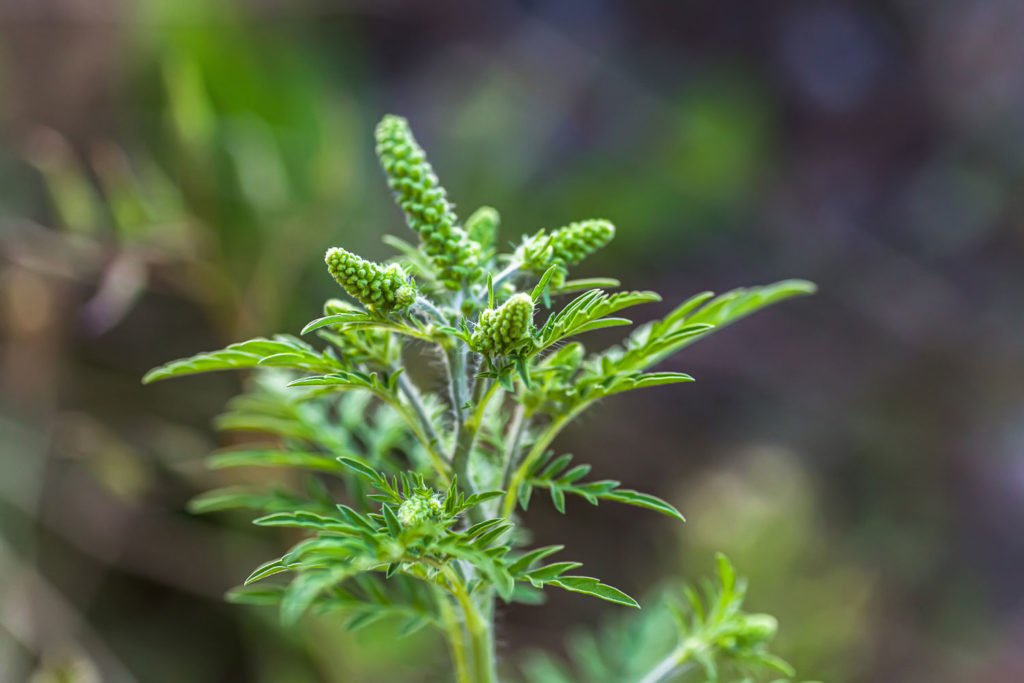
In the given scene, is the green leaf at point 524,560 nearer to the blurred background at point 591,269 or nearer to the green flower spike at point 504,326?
the green flower spike at point 504,326

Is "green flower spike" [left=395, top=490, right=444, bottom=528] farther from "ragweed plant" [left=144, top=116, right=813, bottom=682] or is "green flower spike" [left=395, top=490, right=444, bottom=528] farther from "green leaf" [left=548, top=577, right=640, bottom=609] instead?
"green leaf" [left=548, top=577, right=640, bottom=609]

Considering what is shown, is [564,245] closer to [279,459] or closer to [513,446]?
[513,446]

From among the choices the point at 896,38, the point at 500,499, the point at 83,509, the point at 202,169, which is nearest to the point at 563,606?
the point at 83,509

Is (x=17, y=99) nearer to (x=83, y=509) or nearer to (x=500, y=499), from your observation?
(x=83, y=509)

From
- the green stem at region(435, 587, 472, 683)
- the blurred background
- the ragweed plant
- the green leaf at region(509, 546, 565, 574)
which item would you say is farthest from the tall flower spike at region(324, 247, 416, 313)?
the blurred background

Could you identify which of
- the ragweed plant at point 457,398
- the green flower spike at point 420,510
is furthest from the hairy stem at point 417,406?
the green flower spike at point 420,510
